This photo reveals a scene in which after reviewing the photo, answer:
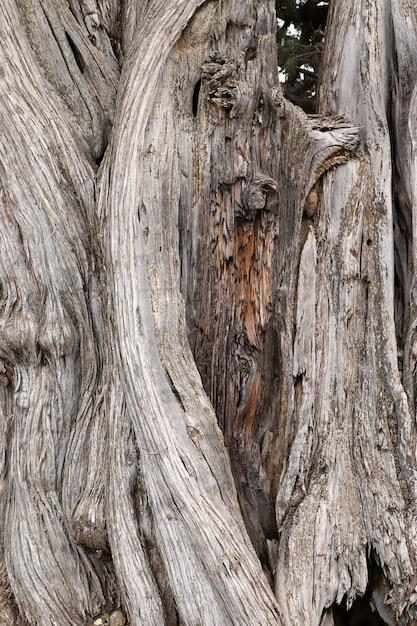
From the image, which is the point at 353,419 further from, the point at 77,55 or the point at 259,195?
the point at 77,55

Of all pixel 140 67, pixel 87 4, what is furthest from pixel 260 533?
pixel 87 4

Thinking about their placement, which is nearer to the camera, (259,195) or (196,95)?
(259,195)

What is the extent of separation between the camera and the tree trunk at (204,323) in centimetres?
290

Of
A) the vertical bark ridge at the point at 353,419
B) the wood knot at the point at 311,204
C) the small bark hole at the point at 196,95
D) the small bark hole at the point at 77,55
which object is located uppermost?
the small bark hole at the point at 77,55

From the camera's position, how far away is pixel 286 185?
349 centimetres

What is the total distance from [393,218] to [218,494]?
1861mm

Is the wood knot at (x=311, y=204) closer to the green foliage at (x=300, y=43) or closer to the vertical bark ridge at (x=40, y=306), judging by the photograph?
the vertical bark ridge at (x=40, y=306)

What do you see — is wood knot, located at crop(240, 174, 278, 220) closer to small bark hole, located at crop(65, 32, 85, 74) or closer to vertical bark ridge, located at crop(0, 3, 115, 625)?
vertical bark ridge, located at crop(0, 3, 115, 625)

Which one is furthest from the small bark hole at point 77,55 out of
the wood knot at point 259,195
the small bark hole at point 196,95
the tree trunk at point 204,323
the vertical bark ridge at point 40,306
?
the wood knot at point 259,195

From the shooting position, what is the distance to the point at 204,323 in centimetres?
337

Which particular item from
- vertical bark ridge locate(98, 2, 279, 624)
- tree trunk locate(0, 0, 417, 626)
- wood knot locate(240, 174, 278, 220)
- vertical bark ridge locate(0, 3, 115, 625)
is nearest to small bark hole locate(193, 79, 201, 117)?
tree trunk locate(0, 0, 417, 626)

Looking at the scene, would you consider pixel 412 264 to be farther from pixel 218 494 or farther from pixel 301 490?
pixel 218 494

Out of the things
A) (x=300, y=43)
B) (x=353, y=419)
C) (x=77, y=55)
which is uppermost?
(x=300, y=43)

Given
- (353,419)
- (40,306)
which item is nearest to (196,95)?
(40,306)
